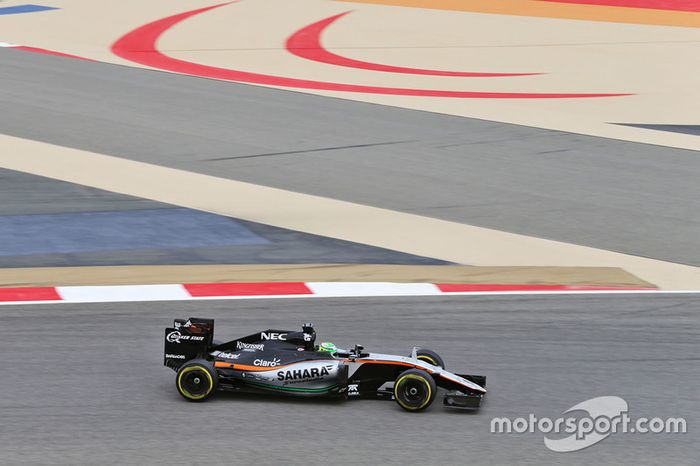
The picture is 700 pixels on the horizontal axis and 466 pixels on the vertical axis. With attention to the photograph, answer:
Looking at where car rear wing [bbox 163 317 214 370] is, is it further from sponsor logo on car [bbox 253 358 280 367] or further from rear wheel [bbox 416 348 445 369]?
rear wheel [bbox 416 348 445 369]

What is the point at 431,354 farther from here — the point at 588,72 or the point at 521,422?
the point at 588,72

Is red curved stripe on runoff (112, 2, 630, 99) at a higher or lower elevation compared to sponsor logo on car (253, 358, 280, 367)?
higher

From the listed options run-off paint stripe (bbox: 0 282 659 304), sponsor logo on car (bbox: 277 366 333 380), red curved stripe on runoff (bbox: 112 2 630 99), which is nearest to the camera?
sponsor logo on car (bbox: 277 366 333 380)

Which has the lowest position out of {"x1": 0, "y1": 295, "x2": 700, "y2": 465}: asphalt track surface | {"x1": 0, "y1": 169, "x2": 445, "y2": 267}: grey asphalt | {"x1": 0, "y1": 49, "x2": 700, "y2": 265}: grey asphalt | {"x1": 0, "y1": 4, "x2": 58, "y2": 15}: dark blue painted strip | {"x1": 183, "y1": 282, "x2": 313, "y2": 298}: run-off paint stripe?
{"x1": 0, "y1": 295, "x2": 700, "y2": 465}: asphalt track surface

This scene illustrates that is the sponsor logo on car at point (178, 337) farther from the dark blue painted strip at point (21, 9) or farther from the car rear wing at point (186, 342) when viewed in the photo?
the dark blue painted strip at point (21, 9)

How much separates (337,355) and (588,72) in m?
19.4

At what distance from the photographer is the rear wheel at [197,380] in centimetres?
858

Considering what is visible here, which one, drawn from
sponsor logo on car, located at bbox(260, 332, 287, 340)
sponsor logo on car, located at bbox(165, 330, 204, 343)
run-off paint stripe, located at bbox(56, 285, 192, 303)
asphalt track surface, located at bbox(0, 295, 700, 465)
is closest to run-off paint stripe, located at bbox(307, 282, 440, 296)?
asphalt track surface, located at bbox(0, 295, 700, 465)

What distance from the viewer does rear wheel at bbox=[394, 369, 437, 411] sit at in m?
8.52

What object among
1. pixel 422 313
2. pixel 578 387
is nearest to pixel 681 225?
pixel 422 313

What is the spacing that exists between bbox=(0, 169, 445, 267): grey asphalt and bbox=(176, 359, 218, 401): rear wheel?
4176mm

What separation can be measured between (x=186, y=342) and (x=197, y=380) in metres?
0.33

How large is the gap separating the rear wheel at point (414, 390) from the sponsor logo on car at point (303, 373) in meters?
0.53

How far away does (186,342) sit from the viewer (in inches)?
346
